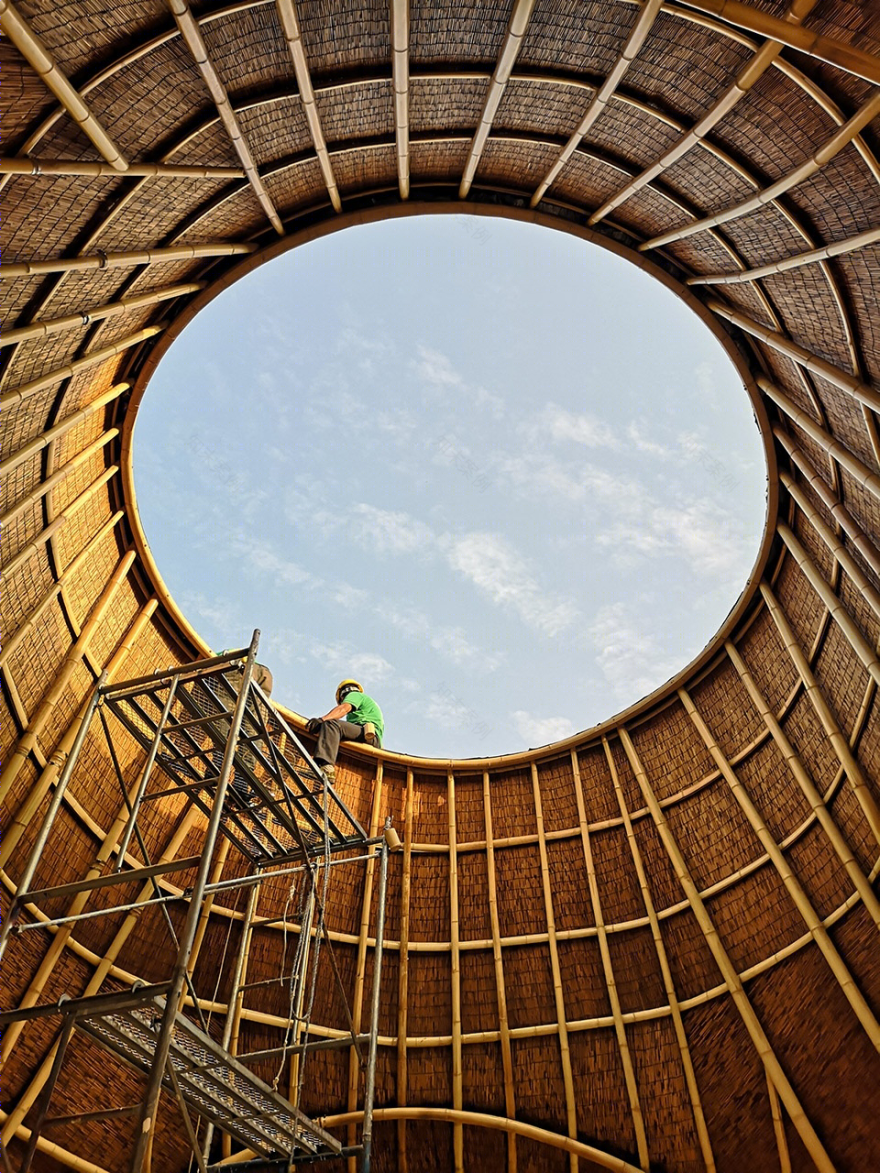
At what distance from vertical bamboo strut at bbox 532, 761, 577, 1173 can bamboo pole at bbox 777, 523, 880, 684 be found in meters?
4.27

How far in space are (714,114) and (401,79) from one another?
7.64 ft

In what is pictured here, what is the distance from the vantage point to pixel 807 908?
884 centimetres

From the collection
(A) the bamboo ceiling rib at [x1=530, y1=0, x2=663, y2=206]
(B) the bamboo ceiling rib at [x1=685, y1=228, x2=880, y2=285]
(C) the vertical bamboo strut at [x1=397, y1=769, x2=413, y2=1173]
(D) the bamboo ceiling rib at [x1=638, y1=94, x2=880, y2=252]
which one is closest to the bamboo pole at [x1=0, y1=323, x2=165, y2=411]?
(A) the bamboo ceiling rib at [x1=530, y1=0, x2=663, y2=206]

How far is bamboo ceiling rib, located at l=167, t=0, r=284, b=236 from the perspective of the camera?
5.69 metres

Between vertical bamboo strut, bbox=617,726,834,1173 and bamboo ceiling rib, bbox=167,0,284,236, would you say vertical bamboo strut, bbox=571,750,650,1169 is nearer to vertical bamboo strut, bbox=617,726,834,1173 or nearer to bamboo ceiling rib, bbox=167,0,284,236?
vertical bamboo strut, bbox=617,726,834,1173

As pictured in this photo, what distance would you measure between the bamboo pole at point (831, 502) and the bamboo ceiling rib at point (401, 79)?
14.9 ft

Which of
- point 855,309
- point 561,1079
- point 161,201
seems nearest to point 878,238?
point 855,309

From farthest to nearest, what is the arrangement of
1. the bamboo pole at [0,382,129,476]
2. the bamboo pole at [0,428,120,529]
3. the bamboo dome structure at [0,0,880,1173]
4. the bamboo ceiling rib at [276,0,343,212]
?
the bamboo pole at [0,428,120,529] < the bamboo pole at [0,382,129,476] < the bamboo dome structure at [0,0,880,1173] < the bamboo ceiling rib at [276,0,343,212]

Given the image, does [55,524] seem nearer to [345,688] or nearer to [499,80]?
[345,688]

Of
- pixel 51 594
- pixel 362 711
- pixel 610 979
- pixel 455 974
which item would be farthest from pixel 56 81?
pixel 610 979

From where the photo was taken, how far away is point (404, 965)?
33.4 feet

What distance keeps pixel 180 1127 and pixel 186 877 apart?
2.55 m

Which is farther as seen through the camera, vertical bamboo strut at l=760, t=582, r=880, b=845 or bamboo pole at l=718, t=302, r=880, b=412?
vertical bamboo strut at l=760, t=582, r=880, b=845

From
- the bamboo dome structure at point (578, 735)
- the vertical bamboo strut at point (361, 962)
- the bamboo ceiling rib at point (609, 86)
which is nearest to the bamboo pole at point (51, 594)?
the bamboo dome structure at point (578, 735)
